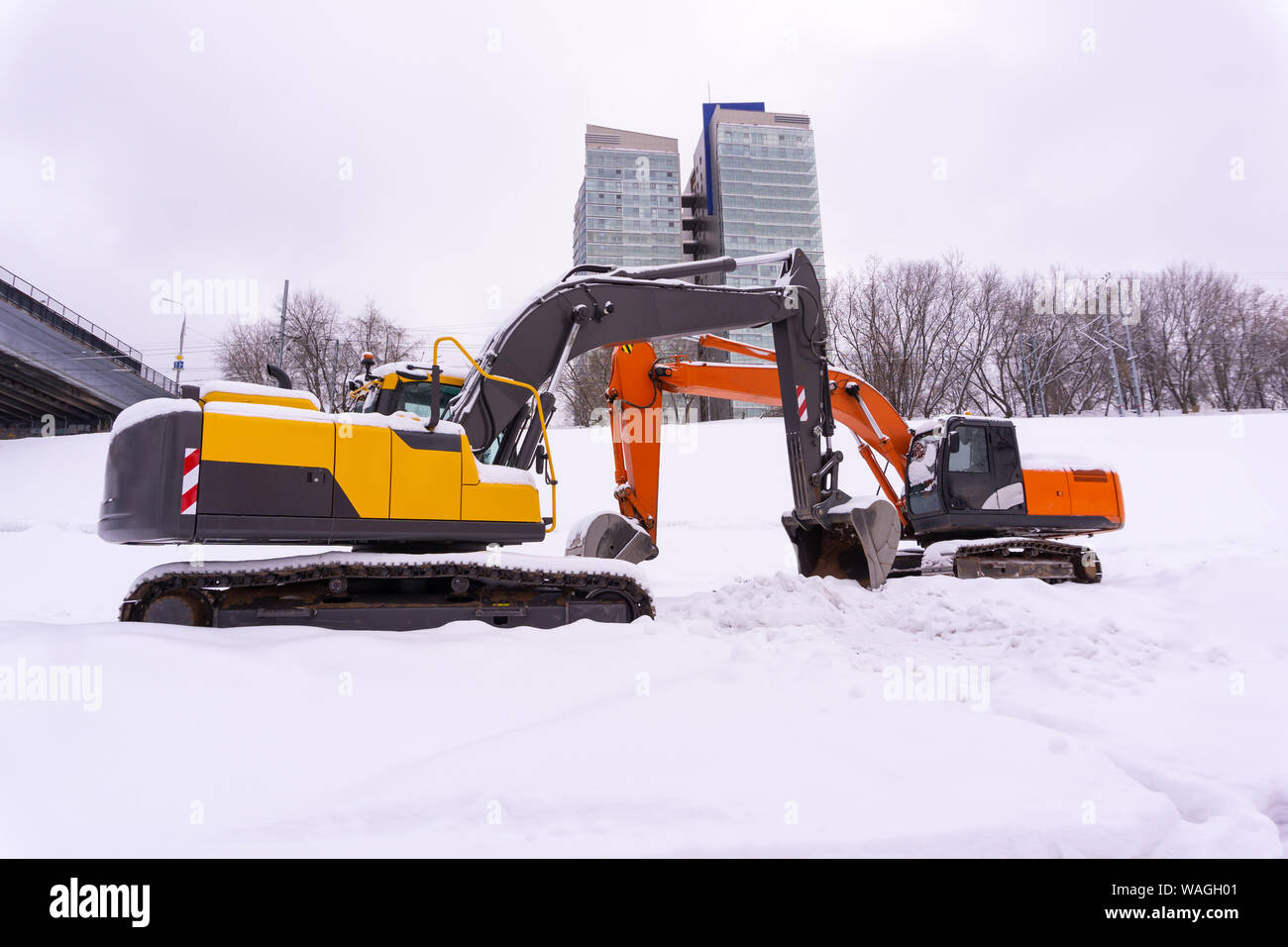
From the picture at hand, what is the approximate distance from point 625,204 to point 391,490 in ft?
204

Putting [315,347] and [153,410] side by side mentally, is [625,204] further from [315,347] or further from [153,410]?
[153,410]

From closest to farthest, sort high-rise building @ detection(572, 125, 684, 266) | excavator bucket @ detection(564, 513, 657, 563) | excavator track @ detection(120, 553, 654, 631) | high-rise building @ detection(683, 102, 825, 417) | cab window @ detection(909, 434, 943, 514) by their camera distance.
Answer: excavator track @ detection(120, 553, 654, 631) < excavator bucket @ detection(564, 513, 657, 563) < cab window @ detection(909, 434, 943, 514) < high-rise building @ detection(572, 125, 684, 266) < high-rise building @ detection(683, 102, 825, 417)

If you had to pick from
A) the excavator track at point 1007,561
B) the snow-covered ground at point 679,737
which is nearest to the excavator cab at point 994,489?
the excavator track at point 1007,561

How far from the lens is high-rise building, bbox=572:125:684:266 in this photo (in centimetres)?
6066

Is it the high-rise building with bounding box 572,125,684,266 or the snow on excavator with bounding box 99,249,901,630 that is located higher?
the high-rise building with bounding box 572,125,684,266

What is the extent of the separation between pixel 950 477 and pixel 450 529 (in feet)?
22.6

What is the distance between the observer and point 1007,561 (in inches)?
349

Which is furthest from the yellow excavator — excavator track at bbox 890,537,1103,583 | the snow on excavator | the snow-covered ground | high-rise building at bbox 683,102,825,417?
high-rise building at bbox 683,102,825,417

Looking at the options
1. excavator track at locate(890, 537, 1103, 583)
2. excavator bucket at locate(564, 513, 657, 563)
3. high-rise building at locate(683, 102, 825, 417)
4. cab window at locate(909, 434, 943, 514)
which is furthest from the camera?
high-rise building at locate(683, 102, 825, 417)

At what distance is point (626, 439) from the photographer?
7.15m

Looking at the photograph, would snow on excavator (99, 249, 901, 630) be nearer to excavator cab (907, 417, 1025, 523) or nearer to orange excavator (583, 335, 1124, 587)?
orange excavator (583, 335, 1124, 587)

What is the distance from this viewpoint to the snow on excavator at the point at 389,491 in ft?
12.7
